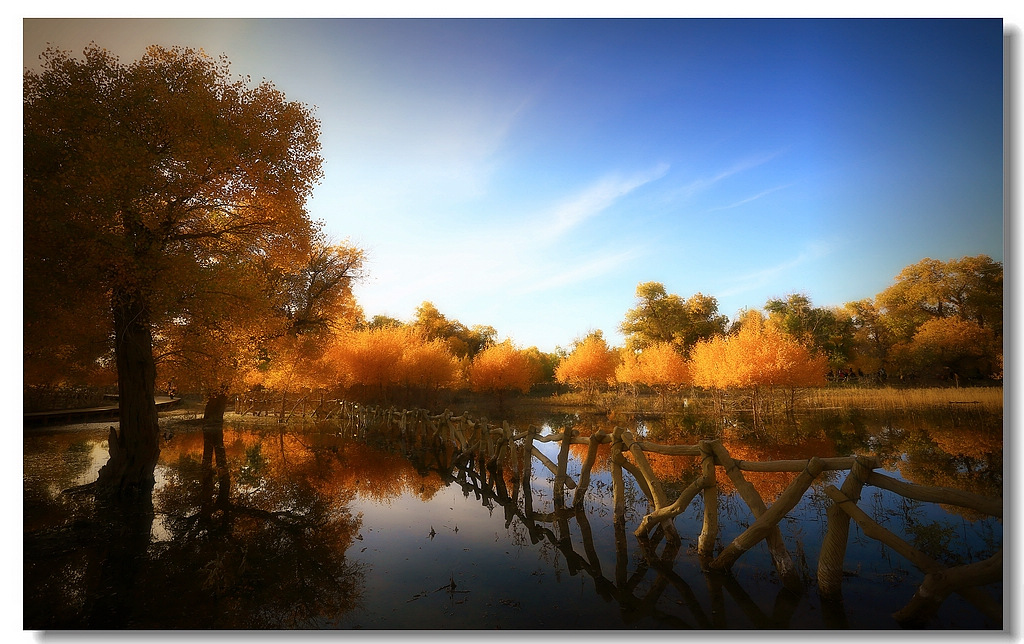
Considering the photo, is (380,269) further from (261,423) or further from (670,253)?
(261,423)

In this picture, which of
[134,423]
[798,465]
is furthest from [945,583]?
[134,423]

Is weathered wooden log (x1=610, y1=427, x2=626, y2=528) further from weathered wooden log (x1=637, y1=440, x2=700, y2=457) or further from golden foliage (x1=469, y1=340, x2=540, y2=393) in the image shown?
golden foliage (x1=469, y1=340, x2=540, y2=393)

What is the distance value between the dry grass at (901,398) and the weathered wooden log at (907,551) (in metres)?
2.64

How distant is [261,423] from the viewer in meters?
25.1

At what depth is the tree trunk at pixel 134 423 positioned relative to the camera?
7.77 meters

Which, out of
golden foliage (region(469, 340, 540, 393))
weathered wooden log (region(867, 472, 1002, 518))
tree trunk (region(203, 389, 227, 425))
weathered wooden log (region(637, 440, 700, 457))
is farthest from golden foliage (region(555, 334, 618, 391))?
weathered wooden log (region(867, 472, 1002, 518))

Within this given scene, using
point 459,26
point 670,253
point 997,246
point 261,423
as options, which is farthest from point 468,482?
point 261,423

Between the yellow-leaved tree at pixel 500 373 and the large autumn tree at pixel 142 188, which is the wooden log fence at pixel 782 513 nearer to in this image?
the large autumn tree at pixel 142 188

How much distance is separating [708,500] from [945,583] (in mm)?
1857

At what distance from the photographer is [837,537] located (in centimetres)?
396

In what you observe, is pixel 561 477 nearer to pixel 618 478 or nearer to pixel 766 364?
pixel 618 478

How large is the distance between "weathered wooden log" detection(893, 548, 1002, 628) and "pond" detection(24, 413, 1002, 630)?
4.2 inches

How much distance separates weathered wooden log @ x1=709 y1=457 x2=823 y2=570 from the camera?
3953mm
